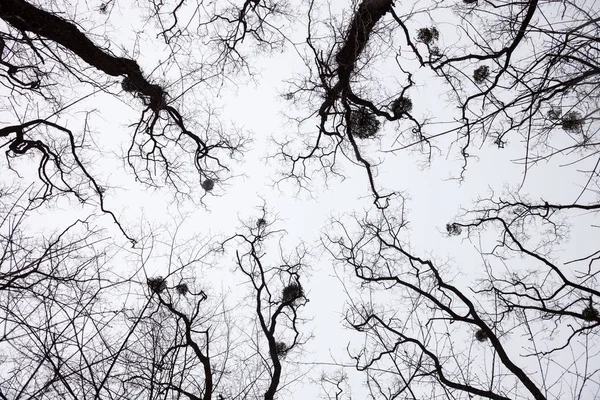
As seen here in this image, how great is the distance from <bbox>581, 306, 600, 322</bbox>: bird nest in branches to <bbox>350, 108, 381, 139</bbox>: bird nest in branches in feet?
12.3

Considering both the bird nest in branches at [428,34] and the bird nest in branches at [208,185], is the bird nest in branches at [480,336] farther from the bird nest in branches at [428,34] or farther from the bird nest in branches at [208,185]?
the bird nest in branches at [208,185]

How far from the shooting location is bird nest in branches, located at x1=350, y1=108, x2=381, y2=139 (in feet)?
18.2

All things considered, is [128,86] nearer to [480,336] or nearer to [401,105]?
[401,105]

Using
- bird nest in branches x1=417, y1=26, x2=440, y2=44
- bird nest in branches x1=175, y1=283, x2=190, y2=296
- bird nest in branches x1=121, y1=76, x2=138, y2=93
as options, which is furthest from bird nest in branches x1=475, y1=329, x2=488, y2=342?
bird nest in branches x1=121, y1=76, x2=138, y2=93

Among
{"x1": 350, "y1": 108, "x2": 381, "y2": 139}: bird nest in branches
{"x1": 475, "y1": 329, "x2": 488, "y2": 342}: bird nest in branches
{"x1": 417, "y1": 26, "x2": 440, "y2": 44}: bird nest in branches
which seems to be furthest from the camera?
{"x1": 350, "y1": 108, "x2": 381, "y2": 139}: bird nest in branches

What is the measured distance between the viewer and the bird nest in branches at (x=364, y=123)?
5.55m

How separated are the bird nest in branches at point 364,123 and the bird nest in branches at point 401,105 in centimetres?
33

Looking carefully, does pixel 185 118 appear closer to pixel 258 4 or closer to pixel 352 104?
pixel 258 4

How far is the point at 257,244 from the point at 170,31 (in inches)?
150

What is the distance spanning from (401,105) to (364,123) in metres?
0.61

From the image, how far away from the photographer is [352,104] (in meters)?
5.74

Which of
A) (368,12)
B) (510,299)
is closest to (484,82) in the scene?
(368,12)

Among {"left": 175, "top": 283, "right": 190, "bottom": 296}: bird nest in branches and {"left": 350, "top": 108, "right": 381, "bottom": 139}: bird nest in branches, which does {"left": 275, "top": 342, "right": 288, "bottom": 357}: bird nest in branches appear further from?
{"left": 350, "top": 108, "right": 381, "bottom": 139}: bird nest in branches

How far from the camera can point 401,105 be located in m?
5.36
